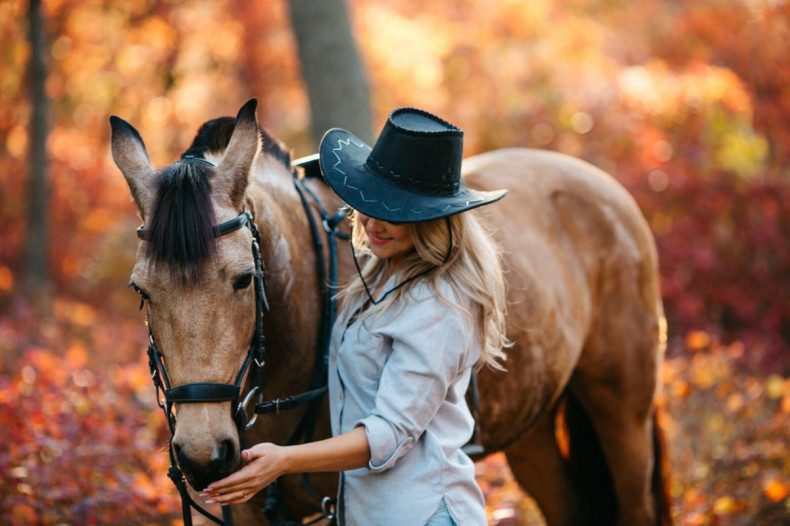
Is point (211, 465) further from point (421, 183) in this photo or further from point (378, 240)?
point (421, 183)

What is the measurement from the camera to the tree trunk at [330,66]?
4992 millimetres

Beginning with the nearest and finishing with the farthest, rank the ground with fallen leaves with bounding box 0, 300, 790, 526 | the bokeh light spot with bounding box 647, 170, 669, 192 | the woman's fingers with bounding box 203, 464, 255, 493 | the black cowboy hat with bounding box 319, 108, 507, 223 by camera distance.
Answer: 1. the woman's fingers with bounding box 203, 464, 255, 493
2. the black cowboy hat with bounding box 319, 108, 507, 223
3. the ground with fallen leaves with bounding box 0, 300, 790, 526
4. the bokeh light spot with bounding box 647, 170, 669, 192

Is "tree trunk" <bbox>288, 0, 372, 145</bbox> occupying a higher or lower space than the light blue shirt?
higher

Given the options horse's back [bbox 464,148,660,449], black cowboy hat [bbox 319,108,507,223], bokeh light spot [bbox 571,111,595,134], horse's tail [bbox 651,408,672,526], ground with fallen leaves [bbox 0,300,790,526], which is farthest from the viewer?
bokeh light spot [bbox 571,111,595,134]

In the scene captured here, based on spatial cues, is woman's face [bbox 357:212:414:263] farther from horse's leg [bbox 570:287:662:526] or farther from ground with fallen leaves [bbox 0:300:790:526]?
ground with fallen leaves [bbox 0:300:790:526]

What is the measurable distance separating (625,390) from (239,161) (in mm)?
2379

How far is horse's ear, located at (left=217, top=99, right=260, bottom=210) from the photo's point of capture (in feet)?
6.75

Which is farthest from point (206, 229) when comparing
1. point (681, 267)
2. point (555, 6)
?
point (555, 6)

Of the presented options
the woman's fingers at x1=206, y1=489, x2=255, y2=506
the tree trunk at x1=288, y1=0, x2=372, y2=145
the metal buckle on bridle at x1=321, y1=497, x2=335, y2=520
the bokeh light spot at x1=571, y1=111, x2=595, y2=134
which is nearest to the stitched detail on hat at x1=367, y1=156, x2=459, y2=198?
the woman's fingers at x1=206, y1=489, x2=255, y2=506

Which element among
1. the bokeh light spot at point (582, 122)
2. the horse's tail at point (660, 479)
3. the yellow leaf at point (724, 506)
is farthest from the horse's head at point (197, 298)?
the bokeh light spot at point (582, 122)

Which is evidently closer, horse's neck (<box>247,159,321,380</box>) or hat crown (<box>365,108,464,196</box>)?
hat crown (<box>365,108,464,196</box>)

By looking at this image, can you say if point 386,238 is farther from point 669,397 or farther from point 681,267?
point 681,267

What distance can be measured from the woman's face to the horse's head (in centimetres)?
38

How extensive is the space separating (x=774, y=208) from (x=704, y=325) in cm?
148
